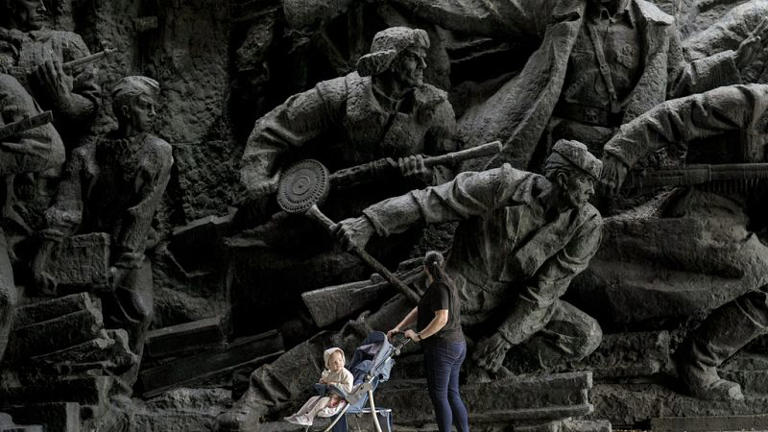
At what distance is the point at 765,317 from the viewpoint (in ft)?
26.3

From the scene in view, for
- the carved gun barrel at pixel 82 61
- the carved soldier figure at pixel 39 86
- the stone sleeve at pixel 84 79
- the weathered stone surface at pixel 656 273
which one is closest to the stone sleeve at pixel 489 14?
the weathered stone surface at pixel 656 273

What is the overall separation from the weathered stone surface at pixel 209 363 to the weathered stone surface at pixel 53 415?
26.8 inches

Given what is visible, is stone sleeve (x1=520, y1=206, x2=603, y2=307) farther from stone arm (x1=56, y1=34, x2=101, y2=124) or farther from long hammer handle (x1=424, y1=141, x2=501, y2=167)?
stone arm (x1=56, y1=34, x2=101, y2=124)

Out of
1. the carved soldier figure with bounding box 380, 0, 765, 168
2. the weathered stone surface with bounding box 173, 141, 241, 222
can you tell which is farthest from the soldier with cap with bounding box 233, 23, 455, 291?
the weathered stone surface with bounding box 173, 141, 241, 222

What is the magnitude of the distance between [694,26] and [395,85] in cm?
267

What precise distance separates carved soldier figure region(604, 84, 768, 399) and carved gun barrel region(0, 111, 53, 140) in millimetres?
3841

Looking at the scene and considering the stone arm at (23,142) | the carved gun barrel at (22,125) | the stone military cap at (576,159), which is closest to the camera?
the stone military cap at (576,159)

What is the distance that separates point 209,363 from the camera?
8656 mm

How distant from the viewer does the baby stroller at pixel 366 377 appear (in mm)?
6379

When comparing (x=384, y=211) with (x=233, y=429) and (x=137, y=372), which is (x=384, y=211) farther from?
(x=137, y=372)

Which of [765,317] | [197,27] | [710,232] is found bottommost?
[765,317]

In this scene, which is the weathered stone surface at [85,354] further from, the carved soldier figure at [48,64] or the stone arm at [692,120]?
the stone arm at [692,120]

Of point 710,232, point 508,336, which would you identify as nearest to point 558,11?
point 710,232

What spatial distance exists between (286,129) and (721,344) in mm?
3362
